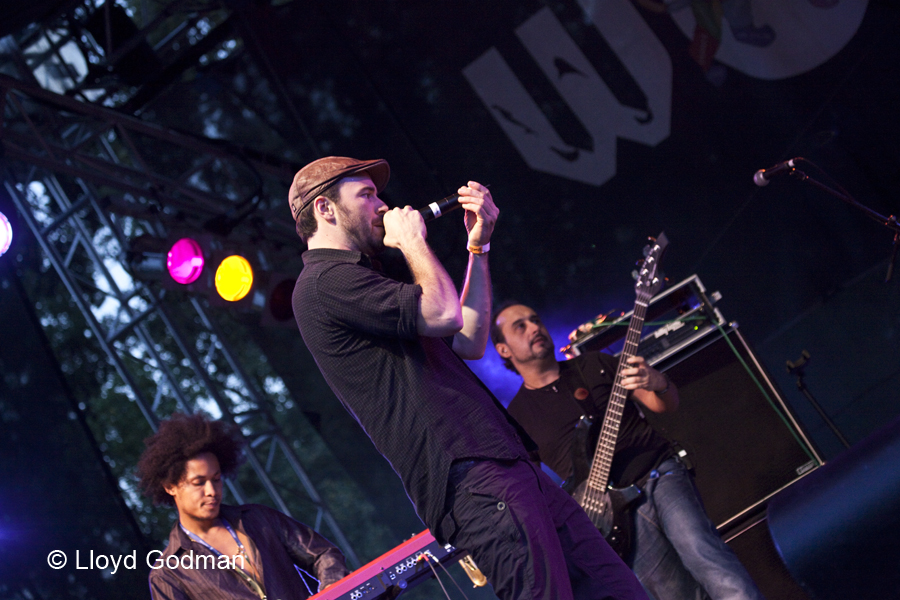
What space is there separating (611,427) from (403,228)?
174 centimetres

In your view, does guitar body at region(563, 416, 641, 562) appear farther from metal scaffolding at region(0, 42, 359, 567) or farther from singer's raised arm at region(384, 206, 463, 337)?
metal scaffolding at region(0, 42, 359, 567)

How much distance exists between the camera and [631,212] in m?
5.28

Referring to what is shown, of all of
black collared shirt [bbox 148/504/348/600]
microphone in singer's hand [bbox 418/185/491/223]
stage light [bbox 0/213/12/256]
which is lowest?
black collared shirt [bbox 148/504/348/600]

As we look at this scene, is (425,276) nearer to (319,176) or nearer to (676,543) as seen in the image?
(319,176)

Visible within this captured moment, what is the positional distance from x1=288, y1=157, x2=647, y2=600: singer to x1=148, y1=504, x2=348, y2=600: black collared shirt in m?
1.52

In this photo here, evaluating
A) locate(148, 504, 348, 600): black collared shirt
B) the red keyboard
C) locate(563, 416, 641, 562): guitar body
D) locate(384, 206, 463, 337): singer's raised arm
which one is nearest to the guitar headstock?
locate(563, 416, 641, 562): guitar body

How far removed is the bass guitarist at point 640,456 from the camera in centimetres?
295

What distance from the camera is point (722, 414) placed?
151 inches

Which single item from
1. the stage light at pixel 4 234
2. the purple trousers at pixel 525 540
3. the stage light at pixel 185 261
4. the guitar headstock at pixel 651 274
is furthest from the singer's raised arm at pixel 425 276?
the stage light at pixel 185 261

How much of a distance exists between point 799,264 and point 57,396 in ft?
16.1

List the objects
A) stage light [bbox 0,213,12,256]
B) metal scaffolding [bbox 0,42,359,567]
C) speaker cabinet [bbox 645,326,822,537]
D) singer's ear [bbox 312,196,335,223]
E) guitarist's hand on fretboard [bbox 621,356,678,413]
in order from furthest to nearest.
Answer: metal scaffolding [bbox 0,42,359,567]
stage light [bbox 0,213,12,256]
speaker cabinet [bbox 645,326,822,537]
guitarist's hand on fretboard [bbox 621,356,678,413]
singer's ear [bbox 312,196,335,223]

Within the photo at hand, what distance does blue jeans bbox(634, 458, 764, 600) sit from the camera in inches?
115

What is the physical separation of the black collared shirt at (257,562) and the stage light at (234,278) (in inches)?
73.7

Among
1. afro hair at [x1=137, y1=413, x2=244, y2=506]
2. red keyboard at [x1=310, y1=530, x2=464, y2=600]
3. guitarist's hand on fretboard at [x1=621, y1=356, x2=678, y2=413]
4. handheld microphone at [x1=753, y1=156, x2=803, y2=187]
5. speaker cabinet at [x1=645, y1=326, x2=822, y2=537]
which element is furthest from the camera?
speaker cabinet at [x1=645, y1=326, x2=822, y2=537]
